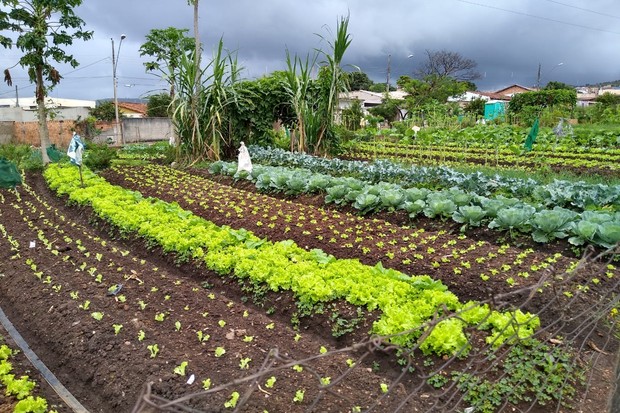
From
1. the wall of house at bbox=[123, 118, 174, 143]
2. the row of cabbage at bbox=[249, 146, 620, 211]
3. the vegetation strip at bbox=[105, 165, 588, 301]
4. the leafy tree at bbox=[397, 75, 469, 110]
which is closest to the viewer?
the vegetation strip at bbox=[105, 165, 588, 301]

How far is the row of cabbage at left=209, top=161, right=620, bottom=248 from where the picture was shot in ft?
17.2

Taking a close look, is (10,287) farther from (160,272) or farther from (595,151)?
(595,151)

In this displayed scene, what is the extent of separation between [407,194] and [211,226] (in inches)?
115

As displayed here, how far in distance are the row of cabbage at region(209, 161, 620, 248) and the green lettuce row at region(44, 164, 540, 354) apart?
2048 mm

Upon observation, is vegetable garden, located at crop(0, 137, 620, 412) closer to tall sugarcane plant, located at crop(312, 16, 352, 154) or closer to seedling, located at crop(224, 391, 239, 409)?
seedling, located at crop(224, 391, 239, 409)

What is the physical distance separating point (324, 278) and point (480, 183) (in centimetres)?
450

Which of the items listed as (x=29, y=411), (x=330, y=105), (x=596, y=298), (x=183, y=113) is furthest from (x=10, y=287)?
(x=330, y=105)

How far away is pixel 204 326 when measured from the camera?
381 centimetres

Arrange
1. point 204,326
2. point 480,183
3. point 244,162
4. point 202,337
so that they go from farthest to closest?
1. point 244,162
2. point 480,183
3. point 204,326
4. point 202,337

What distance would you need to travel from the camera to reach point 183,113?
12562 mm

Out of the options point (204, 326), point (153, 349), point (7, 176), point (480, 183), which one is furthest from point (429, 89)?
point (153, 349)

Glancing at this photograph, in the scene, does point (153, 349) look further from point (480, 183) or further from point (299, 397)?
point (480, 183)

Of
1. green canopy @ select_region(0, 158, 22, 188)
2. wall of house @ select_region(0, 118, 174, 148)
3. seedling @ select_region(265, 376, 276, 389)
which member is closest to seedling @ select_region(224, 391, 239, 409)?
seedling @ select_region(265, 376, 276, 389)

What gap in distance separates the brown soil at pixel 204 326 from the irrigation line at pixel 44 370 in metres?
0.05
